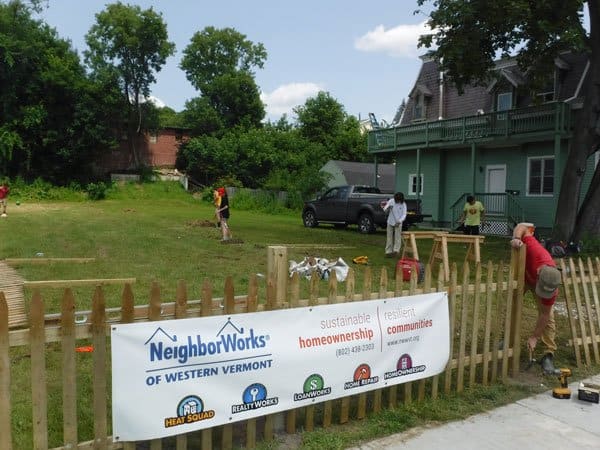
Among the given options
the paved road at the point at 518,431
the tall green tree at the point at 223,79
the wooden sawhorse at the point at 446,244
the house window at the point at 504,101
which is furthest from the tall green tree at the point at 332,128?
the paved road at the point at 518,431

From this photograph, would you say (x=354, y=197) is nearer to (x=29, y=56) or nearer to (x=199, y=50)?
(x=29, y=56)

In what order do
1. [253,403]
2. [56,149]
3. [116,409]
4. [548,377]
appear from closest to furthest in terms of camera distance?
[116,409] < [253,403] < [548,377] < [56,149]

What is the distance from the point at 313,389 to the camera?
371 cm

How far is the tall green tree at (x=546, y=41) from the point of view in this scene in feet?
42.7

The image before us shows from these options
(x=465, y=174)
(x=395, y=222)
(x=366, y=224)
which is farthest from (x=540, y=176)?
(x=395, y=222)

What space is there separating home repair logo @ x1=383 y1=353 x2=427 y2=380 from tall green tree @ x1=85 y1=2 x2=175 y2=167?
145 ft

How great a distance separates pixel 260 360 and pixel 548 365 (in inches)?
130

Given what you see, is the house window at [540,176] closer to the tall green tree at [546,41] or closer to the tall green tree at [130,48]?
the tall green tree at [546,41]

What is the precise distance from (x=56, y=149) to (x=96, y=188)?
5766mm

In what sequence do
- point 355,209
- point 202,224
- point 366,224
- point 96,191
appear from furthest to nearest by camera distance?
1. point 96,191
2. point 355,209
3. point 202,224
4. point 366,224

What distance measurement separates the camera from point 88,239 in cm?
1390

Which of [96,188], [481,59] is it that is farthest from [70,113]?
[481,59]

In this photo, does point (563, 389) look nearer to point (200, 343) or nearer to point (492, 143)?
point (200, 343)

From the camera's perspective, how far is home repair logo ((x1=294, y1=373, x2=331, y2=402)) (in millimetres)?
3654
